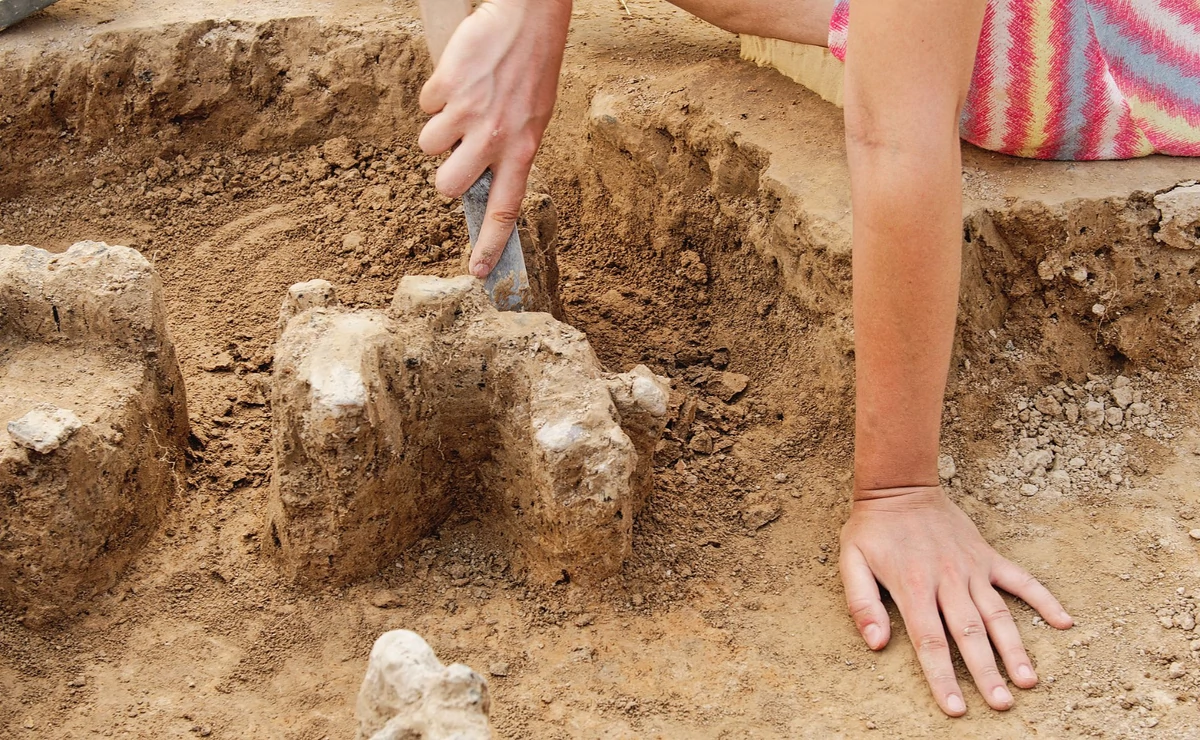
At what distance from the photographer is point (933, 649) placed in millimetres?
1732

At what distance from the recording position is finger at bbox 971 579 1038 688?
1700 millimetres

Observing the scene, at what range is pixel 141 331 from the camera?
1925 mm

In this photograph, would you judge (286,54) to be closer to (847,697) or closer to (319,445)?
(319,445)

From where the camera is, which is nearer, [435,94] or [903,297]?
[903,297]

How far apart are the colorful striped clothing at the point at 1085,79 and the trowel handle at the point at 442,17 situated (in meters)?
0.68

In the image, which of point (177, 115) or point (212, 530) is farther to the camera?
point (177, 115)

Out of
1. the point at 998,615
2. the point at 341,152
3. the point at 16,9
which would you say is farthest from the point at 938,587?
the point at 16,9

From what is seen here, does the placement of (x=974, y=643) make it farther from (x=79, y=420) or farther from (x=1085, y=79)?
(x=79, y=420)

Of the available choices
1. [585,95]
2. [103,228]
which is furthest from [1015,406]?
[103,228]

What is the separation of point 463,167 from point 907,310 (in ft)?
2.39

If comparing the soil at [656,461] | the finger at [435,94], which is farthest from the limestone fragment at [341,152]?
the finger at [435,94]

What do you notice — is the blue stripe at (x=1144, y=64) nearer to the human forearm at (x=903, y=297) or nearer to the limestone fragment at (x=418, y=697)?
the human forearm at (x=903, y=297)

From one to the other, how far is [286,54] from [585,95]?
0.71 meters

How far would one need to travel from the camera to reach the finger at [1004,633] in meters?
1.70
